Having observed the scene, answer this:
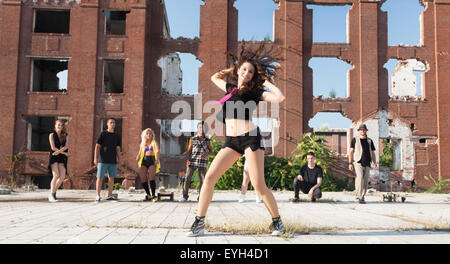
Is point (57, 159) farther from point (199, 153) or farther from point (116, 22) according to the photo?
point (116, 22)

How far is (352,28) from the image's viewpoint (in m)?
22.0

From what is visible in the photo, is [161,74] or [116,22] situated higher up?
[116,22]

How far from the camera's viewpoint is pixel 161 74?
2156cm

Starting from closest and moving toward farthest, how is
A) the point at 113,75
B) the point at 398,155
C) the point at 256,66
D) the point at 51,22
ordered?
the point at 256,66 → the point at 398,155 → the point at 51,22 → the point at 113,75

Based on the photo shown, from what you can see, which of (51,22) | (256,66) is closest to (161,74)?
(51,22)

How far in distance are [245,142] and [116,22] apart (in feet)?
78.0

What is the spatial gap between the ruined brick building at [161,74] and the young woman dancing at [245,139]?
1657 centimetres

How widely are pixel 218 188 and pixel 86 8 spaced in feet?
41.2

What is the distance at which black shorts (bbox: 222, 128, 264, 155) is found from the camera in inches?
159

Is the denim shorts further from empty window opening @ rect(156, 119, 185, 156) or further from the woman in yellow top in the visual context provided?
empty window opening @ rect(156, 119, 185, 156)

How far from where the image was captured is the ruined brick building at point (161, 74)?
20328 millimetres

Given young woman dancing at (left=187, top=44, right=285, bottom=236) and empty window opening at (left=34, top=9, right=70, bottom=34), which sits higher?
empty window opening at (left=34, top=9, right=70, bottom=34)

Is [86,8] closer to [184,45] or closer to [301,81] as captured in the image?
[184,45]

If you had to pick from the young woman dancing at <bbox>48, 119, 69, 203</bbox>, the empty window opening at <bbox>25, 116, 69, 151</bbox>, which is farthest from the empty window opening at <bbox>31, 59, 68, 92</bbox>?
the young woman dancing at <bbox>48, 119, 69, 203</bbox>
